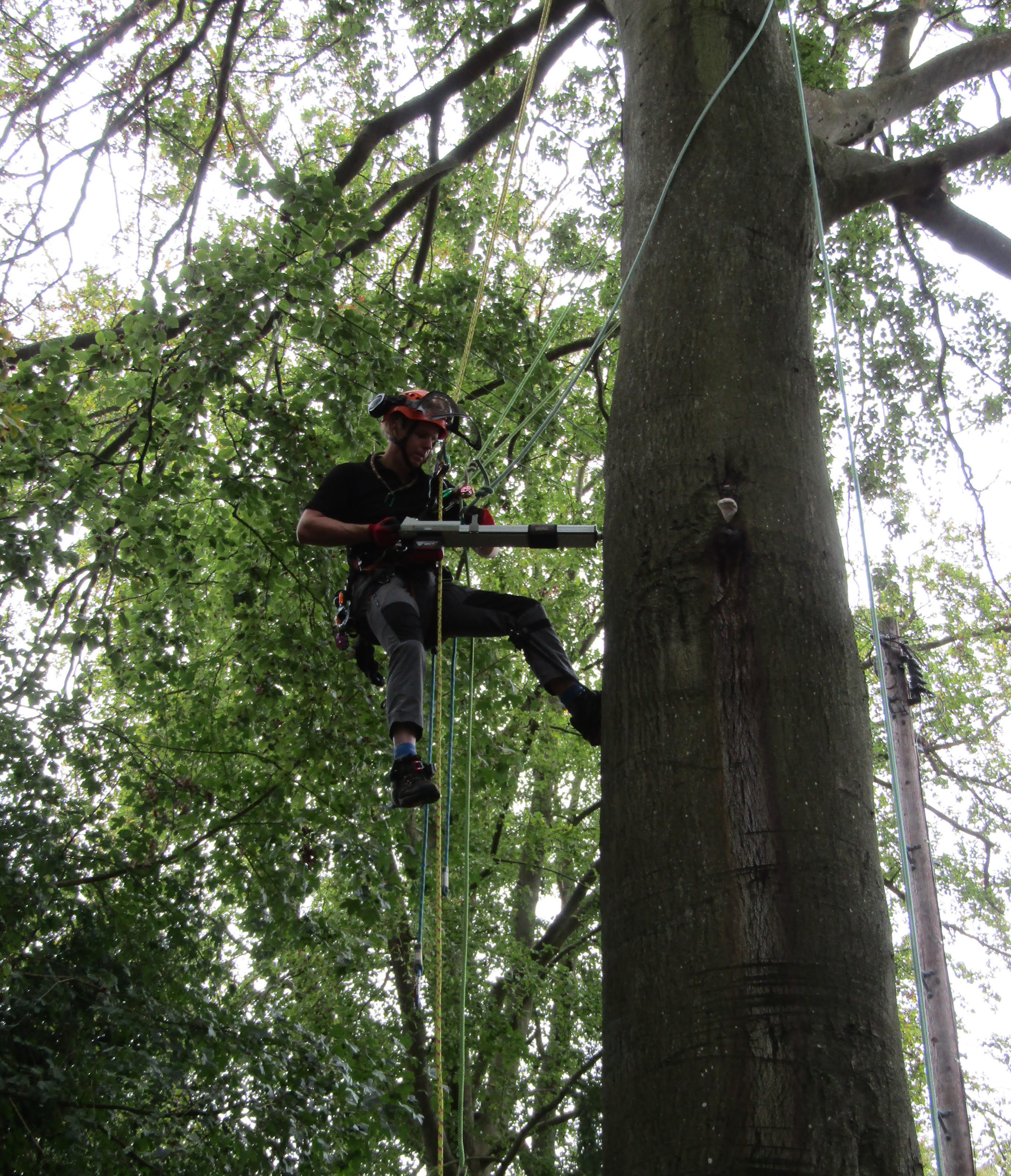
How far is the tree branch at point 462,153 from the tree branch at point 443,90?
0.12 metres

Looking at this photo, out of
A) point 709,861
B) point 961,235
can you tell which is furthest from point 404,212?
point 709,861

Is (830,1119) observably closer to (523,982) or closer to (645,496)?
(645,496)

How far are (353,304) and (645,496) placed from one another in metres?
4.71

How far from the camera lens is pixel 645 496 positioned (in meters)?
2.33

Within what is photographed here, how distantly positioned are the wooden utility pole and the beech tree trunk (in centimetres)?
301

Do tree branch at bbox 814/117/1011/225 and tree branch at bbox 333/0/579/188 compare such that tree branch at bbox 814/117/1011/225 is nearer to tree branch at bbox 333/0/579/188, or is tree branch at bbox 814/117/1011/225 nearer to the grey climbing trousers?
the grey climbing trousers

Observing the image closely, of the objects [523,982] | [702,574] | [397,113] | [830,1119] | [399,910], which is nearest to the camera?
[830,1119]

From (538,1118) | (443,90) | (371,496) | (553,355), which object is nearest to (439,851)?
(371,496)

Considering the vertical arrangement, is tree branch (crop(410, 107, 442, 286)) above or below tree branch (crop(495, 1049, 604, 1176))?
above

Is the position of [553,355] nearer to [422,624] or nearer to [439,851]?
[422,624]

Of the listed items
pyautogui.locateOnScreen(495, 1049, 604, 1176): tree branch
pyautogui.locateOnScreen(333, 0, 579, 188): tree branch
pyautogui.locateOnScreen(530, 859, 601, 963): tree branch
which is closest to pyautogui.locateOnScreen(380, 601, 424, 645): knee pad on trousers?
pyautogui.locateOnScreen(333, 0, 579, 188): tree branch

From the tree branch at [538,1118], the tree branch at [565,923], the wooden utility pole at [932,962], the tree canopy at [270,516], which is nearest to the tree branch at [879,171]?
the tree canopy at [270,516]

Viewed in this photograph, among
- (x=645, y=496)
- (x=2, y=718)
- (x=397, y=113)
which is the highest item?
(x=397, y=113)

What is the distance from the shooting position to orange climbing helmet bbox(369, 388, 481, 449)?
→ 13.1 ft
